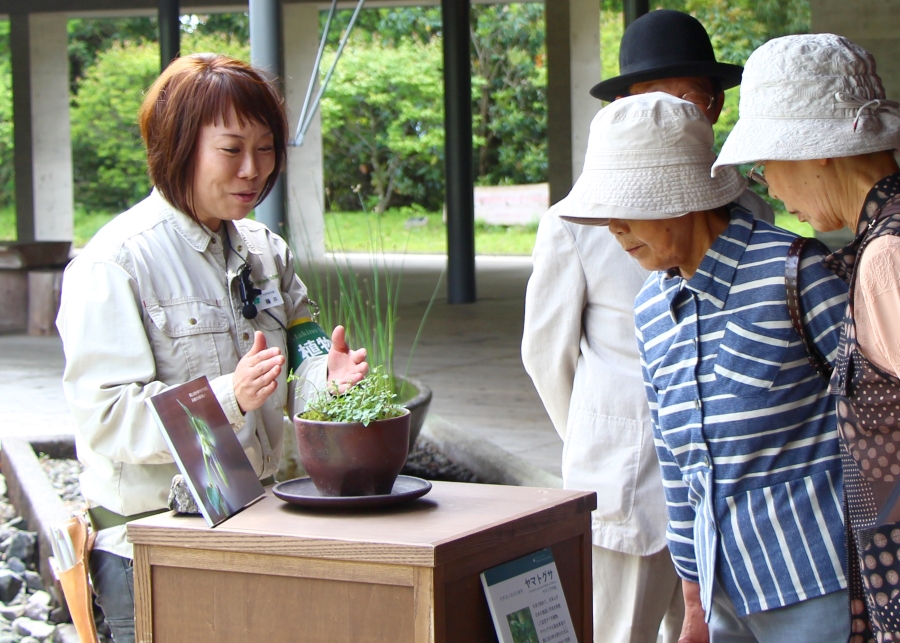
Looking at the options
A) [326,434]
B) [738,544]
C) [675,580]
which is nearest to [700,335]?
[738,544]

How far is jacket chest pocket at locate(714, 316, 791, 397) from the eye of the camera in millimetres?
1561

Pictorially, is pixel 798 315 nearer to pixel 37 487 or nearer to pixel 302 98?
pixel 37 487

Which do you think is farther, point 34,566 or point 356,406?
point 34,566

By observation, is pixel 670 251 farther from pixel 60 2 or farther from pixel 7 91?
pixel 7 91

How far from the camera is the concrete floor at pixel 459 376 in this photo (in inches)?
226

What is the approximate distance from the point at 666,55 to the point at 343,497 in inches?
52.0

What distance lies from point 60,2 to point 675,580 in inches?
665

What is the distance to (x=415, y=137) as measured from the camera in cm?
2758

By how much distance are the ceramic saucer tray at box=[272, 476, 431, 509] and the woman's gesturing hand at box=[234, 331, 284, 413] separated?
16cm

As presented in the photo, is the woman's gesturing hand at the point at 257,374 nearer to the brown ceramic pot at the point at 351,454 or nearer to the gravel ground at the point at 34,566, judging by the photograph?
the brown ceramic pot at the point at 351,454

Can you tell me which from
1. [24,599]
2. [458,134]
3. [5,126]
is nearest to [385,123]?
[5,126]

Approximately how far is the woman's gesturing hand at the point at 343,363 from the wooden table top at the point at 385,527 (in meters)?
0.31

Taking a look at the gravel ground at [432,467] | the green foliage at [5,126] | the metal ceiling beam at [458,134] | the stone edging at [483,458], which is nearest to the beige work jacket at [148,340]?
the stone edging at [483,458]

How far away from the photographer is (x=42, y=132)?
17375mm
